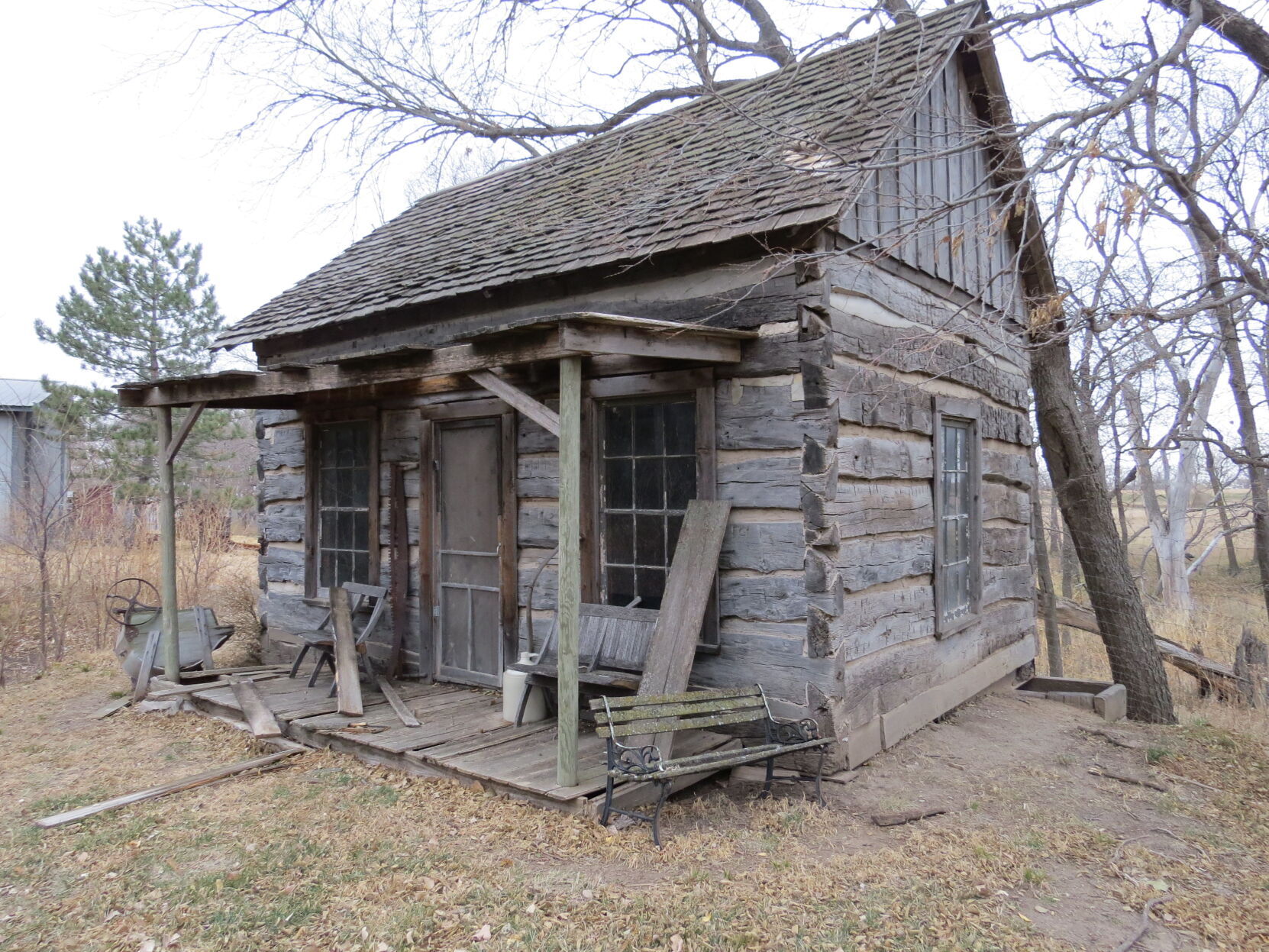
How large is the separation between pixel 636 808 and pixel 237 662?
19.3ft

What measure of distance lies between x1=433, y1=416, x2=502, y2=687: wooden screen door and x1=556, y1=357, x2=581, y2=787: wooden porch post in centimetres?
211

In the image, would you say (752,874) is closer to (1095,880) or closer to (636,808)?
(636,808)

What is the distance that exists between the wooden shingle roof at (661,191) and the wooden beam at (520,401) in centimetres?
134

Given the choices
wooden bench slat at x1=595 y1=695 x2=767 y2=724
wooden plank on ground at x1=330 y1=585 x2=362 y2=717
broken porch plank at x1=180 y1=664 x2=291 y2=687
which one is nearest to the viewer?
wooden bench slat at x1=595 y1=695 x2=767 y2=724

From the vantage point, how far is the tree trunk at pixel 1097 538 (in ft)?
26.3

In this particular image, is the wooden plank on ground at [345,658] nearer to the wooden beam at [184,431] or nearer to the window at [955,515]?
the wooden beam at [184,431]

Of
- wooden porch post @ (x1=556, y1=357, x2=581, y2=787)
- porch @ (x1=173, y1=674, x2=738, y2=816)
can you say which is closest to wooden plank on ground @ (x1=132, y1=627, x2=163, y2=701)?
porch @ (x1=173, y1=674, x2=738, y2=816)

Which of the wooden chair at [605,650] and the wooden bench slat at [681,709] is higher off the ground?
the wooden chair at [605,650]

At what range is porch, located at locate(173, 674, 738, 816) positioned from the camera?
4609 millimetres

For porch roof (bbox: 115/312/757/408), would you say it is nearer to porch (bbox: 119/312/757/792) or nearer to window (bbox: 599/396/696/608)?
porch (bbox: 119/312/757/792)

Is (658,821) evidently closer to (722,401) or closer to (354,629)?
(722,401)

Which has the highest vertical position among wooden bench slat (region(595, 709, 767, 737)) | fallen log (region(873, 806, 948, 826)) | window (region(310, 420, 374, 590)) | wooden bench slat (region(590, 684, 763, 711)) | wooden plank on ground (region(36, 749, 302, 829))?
window (region(310, 420, 374, 590))

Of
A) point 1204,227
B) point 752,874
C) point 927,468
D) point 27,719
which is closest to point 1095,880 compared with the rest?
point 752,874

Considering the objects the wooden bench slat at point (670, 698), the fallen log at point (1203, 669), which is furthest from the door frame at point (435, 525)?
the fallen log at point (1203, 669)
